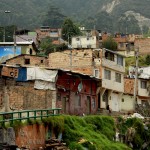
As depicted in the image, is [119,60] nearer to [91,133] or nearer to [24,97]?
[24,97]

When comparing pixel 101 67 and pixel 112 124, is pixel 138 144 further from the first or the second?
pixel 101 67

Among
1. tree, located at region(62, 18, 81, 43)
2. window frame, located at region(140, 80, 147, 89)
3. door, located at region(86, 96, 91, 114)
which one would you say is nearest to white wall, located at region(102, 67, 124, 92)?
door, located at region(86, 96, 91, 114)

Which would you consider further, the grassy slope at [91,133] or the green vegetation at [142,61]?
the green vegetation at [142,61]

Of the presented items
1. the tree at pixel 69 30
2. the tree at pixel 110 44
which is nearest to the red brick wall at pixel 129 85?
the tree at pixel 110 44

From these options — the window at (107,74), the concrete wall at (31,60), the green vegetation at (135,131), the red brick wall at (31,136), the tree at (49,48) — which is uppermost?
the tree at (49,48)

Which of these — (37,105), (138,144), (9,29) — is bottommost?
(138,144)

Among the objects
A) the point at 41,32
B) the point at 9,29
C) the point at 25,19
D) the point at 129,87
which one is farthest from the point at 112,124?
the point at 25,19

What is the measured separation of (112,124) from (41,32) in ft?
246

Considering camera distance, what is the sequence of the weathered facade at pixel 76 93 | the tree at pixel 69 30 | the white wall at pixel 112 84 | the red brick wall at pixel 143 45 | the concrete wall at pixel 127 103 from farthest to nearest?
1. the tree at pixel 69 30
2. the red brick wall at pixel 143 45
3. the concrete wall at pixel 127 103
4. the white wall at pixel 112 84
5. the weathered facade at pixel 76 93

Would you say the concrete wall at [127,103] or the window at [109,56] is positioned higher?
the window at [109,56]

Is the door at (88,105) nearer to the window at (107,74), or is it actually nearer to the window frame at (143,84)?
the window at (107,74)

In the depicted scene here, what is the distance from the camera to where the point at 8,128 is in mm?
26125

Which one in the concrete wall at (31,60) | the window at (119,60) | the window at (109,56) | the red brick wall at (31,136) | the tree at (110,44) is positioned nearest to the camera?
the red brick wall at (31,136)

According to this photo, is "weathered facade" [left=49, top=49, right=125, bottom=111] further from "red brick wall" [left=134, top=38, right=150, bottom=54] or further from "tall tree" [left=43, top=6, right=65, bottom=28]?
"tall tree" [left=43, top=6, right=65, bottom=28]
